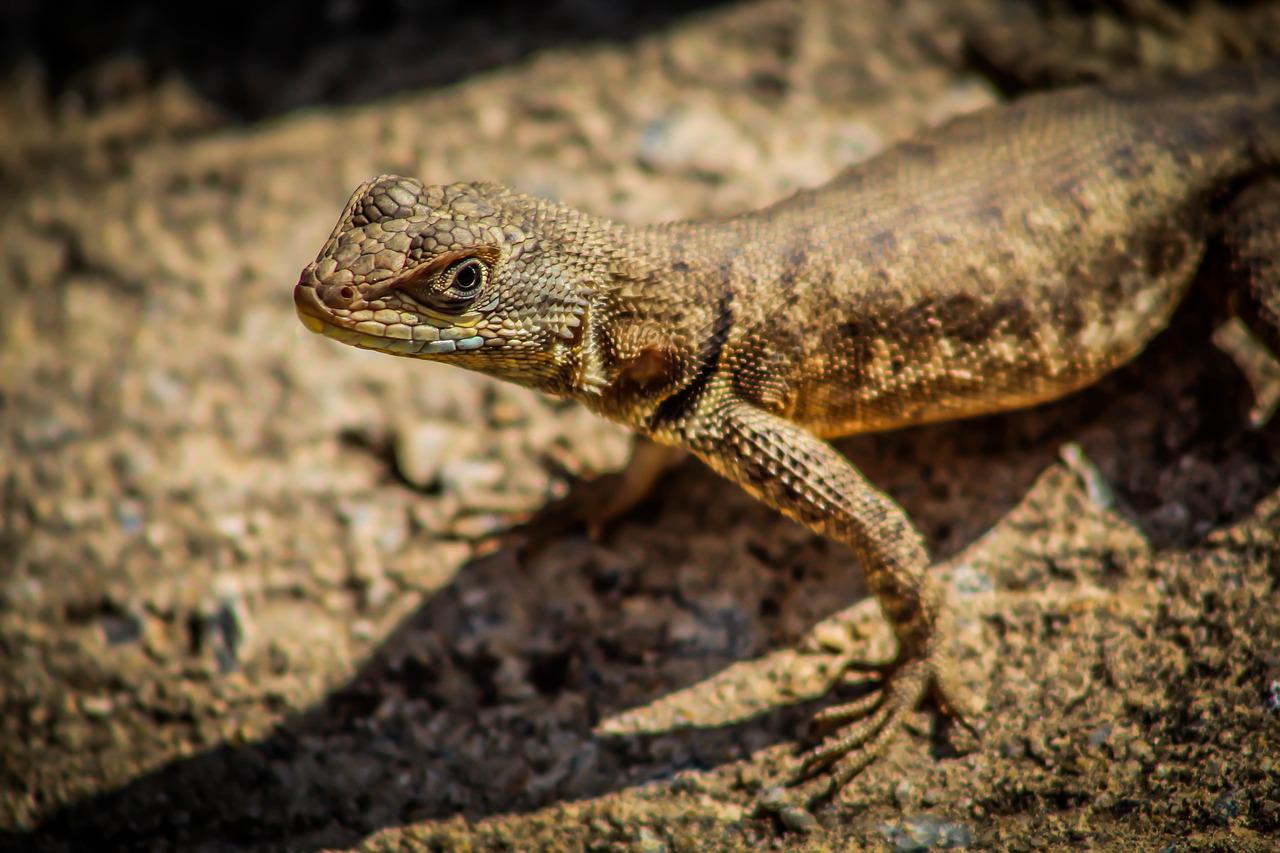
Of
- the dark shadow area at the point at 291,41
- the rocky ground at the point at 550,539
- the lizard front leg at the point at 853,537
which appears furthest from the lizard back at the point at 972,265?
the dark shadow area at the point at 291,41

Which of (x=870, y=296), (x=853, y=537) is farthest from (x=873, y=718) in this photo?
(x=870, y=296)

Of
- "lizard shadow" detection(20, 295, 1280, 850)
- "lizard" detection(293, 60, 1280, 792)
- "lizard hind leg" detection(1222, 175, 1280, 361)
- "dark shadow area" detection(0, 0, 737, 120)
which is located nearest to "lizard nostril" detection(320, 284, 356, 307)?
"lizard" detection(293, 60, 1280, 792)

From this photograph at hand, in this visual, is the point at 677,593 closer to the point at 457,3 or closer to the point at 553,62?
the point at 553,62

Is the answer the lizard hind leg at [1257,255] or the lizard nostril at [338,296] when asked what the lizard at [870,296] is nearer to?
the lizard hind leg at [1257,255]

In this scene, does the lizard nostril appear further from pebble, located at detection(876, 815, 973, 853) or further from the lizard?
pebble, located at detection(876, 815, 973, 853)

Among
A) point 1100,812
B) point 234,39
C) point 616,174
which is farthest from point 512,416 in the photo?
point 234,39

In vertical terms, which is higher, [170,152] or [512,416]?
[170,152]
